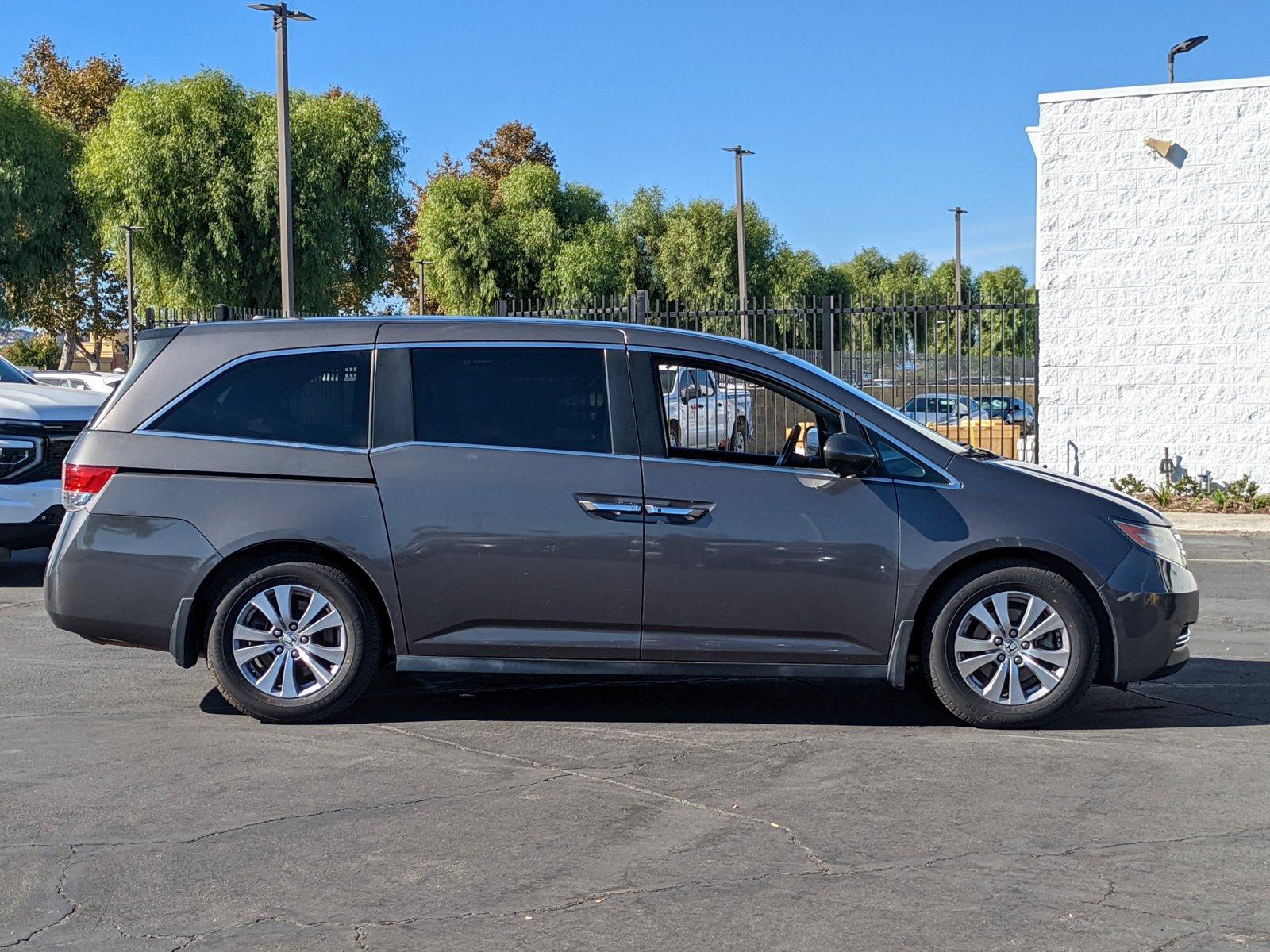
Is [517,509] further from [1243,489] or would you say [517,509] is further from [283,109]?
[283,109]

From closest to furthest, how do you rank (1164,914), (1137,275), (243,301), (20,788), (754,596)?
(1164,914)
(20,788)
(754,596)
(1137,275)
(243,301)

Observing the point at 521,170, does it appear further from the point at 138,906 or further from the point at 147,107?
the point at 138,906

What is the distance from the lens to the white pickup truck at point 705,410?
250 inches

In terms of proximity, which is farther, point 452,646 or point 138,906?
point 452,646

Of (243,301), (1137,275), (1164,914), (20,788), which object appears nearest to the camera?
(1164,914)

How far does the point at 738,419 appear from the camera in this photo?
654 centimetres

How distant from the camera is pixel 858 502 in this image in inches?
242

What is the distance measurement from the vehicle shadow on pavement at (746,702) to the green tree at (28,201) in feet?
146

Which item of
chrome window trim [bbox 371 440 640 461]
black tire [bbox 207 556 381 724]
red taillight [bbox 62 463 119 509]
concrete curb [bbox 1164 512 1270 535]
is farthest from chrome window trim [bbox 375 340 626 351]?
concrete curb [bbox 1164 512 1270 535]

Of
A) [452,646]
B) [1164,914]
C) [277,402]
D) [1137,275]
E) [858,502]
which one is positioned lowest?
[1164,914]

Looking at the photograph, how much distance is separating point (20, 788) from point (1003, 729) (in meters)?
3.99

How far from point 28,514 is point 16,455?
490 mm

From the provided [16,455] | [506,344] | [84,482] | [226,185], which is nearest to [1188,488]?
[16,455]

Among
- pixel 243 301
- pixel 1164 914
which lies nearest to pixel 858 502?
pixel 1164 914
